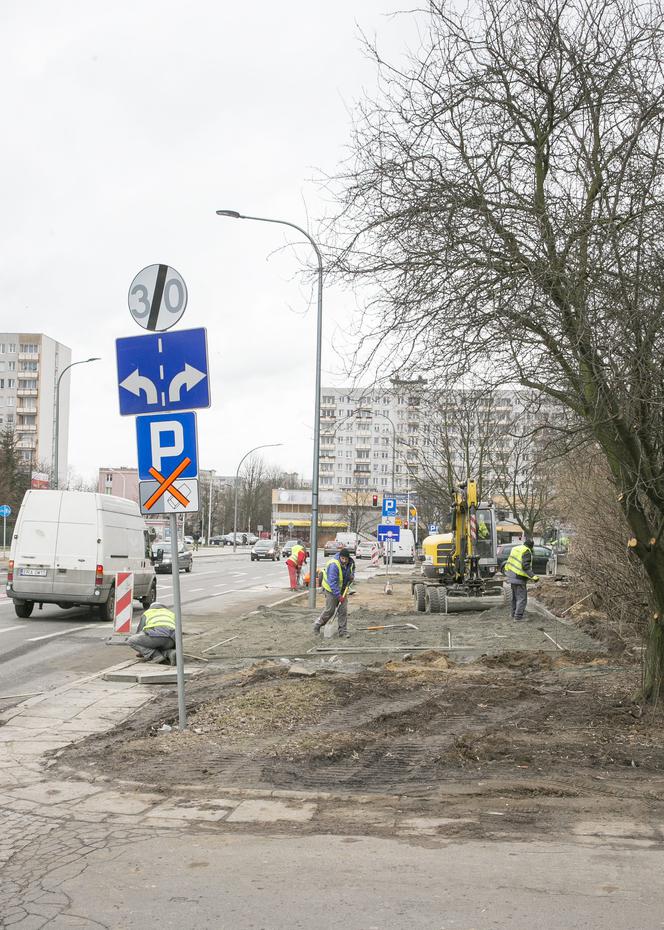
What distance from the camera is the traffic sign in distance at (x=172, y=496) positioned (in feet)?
25.7

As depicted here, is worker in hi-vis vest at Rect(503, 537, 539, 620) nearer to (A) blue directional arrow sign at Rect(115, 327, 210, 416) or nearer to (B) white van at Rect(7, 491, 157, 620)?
(B) white van at Rect(7, 491, 157, 620)

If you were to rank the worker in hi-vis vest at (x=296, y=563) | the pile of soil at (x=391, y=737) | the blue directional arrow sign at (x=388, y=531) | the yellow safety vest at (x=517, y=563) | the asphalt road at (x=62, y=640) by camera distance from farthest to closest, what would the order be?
the blue directional arrow sign at (x=388, y=531) → the worker in hi-vis vest at (x=296, y=563) → the yellow safety vest at (x=517, y=563) → the asphalt road at (x=62, y=640) → the pile of soil at (x=391, y=737)

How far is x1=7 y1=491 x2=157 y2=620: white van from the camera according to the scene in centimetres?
1862

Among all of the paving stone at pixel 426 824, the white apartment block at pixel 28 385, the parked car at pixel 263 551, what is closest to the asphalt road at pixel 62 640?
the paving stone at pixel 426 824

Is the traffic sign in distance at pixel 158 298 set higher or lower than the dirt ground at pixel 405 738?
higher

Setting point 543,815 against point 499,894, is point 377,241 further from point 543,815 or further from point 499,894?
point 499,894

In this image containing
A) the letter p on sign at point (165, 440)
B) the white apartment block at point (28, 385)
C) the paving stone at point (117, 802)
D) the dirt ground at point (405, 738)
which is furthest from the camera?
the white apartment block at point (28, 385)

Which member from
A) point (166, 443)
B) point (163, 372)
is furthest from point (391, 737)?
point (163, 372)

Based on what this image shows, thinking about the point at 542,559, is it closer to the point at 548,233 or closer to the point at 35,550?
the point at 35,550

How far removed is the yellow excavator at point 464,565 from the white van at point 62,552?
7881 mm

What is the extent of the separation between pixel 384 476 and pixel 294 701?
466 feet

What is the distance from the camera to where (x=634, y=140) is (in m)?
7.16

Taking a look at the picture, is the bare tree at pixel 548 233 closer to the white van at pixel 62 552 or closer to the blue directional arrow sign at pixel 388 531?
the white van at pixel 62 552

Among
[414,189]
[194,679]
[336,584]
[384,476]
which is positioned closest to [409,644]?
[336,584]
